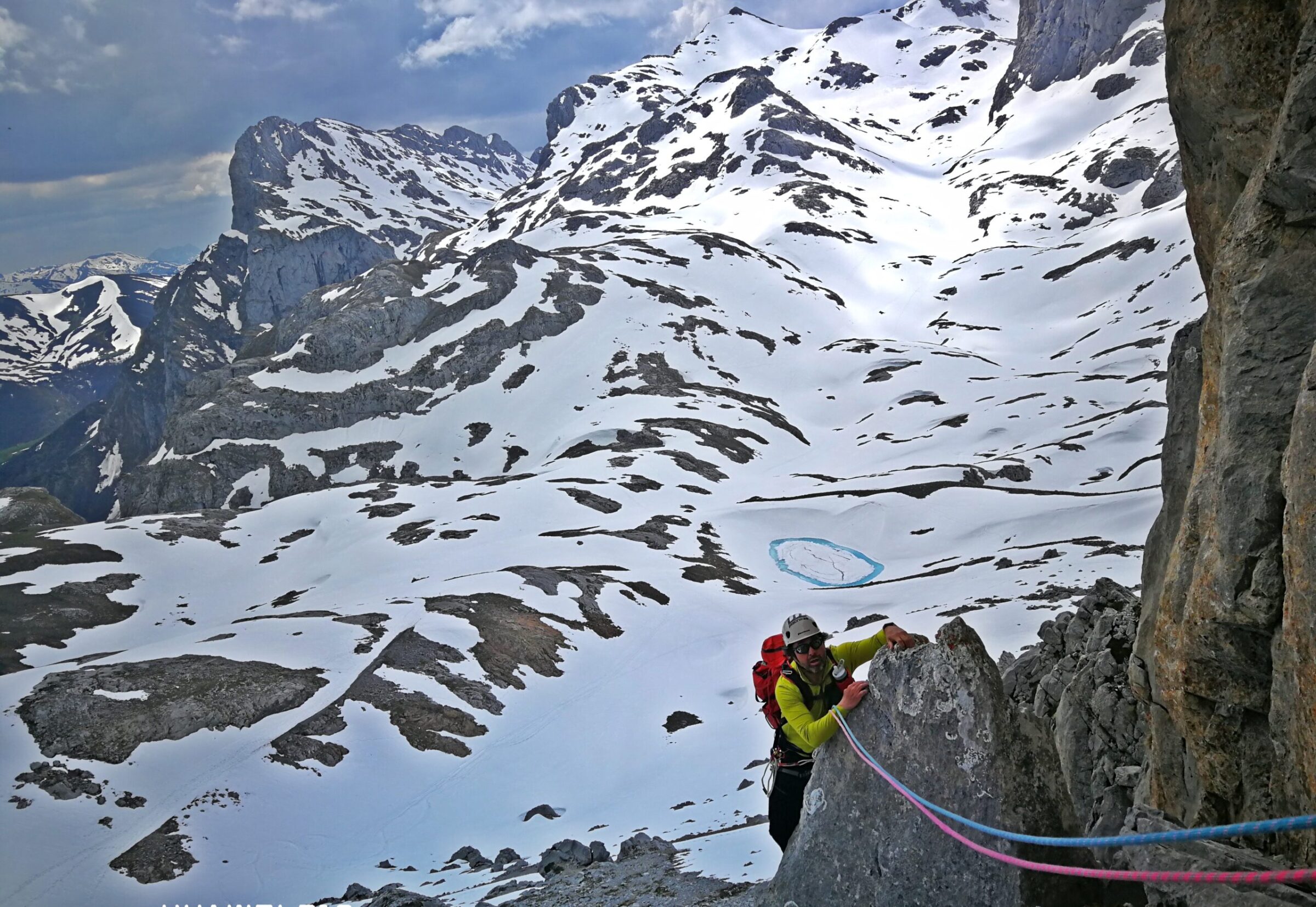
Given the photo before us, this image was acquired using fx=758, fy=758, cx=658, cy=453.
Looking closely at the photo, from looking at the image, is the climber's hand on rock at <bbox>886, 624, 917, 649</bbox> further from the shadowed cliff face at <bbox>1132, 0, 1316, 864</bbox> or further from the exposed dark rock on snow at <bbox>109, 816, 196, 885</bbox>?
the exposed dark rock on snow at <bbox>109, 816, 196, 885</bbox>

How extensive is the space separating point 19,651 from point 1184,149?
58.6 metres

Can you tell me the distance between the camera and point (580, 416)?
364ft

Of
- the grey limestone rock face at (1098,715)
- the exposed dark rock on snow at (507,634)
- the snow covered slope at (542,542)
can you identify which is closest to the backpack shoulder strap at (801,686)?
the grey limestone rock face at (1098,715)

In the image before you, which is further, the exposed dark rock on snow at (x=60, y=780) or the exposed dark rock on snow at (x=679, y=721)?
the exposed dark rock on snow at (x=679, y=721)

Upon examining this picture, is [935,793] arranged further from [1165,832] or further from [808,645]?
[1165,832]

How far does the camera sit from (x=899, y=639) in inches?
320

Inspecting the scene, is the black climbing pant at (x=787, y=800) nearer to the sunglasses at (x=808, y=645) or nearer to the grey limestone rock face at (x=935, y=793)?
the grey limestone rock face at (x=935, y=793)

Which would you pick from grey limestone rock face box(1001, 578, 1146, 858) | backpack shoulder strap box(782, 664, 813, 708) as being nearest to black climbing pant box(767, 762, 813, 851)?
backpack shoulder strap box(782, 664, 813, 708)

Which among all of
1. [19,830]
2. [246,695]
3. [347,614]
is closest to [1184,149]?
[19,830]

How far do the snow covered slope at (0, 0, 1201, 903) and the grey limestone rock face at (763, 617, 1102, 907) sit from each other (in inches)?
292

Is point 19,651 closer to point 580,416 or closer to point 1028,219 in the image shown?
point 580,416

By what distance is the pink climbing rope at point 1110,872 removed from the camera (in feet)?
15.2

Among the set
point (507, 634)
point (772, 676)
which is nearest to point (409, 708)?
point (507, 634)

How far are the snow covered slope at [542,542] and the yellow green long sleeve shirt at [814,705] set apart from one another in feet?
25.5
